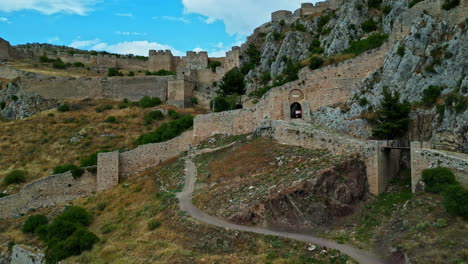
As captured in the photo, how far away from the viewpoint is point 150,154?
28.6 metres

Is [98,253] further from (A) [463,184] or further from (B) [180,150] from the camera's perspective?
(A) [463,184]

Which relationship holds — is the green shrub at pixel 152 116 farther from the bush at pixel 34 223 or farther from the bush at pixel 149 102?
the bush at pixel 34 223

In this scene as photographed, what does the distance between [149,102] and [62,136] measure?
32.2 feet

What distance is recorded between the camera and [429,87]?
2138 centimetres

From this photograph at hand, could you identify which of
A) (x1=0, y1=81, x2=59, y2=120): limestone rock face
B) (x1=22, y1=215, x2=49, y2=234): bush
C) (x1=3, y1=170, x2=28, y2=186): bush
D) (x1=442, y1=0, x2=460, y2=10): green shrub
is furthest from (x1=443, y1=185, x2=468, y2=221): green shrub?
(x1=0, y1=81, x2=59, y2=120): limestone rock face

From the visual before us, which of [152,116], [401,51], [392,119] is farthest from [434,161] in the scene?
[152,116]

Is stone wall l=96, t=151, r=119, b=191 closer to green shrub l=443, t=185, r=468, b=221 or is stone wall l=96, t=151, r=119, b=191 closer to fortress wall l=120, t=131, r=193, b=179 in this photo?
fortress wall l=120, t=131, r=193, b=179

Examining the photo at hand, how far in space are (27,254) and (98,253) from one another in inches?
212

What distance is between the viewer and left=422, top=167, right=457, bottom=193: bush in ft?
50.7

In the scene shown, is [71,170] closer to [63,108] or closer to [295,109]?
[295,109]

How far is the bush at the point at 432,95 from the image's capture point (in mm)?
20938

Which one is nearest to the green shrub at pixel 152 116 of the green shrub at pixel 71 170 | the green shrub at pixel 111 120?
the green shrub at pixel 111 120

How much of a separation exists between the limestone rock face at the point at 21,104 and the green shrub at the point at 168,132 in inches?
700

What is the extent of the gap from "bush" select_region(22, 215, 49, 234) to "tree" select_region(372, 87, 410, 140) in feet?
62.8
